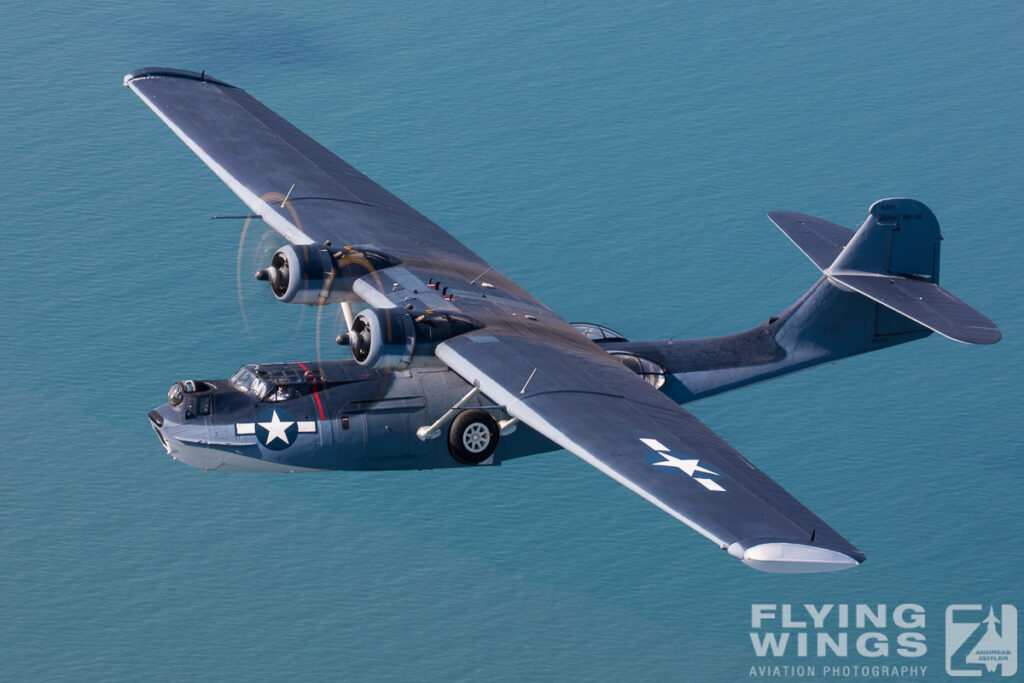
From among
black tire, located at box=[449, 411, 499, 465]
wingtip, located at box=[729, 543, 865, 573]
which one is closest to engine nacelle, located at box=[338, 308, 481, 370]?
black tire, located at box=[449, 411, 499, 465]

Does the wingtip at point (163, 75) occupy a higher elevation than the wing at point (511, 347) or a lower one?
higher

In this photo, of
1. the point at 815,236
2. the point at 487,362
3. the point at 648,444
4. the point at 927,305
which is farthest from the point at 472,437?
the point at 927,305

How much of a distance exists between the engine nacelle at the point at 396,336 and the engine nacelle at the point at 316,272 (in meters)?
2.40

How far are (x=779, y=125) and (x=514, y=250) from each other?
16.8 meters

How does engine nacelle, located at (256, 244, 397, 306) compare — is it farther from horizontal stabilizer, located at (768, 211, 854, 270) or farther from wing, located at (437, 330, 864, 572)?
horizontal stabilizer, located at (768, 211, 854, 270)

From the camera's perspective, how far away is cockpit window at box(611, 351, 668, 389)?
45312 millimetres

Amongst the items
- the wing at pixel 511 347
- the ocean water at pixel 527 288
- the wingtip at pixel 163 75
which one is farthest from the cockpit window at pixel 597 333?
the wingtip at pixel 163 75

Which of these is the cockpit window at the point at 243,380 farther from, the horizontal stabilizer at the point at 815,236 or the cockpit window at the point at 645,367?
the horizontal stabilizer at the point at 815,236

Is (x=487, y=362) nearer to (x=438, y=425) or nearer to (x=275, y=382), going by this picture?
(x=438, y=425)

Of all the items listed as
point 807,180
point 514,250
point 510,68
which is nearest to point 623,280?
point 514,250

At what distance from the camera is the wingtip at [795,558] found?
107ft

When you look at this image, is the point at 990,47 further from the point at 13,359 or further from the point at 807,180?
the point at 13,359

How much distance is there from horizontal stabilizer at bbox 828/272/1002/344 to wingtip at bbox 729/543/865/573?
11091 mm

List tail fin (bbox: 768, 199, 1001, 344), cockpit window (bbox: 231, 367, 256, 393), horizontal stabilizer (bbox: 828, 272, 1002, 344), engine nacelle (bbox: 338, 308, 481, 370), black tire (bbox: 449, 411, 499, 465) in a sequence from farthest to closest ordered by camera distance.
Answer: tail fin (bbox: 768, 199, 1001, 344)
cockpit window (bbox: 231, 367, 256, 393)
horizontal stabilizer (bbox: 828, 272, 1002, 344)
black tire (bbox: 449, 411, 499, 465)
engine nacelle (bbox: 338, 308, 481, 370)
